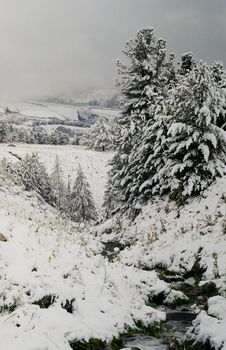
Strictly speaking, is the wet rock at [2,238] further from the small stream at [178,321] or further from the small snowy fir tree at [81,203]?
the small snowy fir tree at [81,203]

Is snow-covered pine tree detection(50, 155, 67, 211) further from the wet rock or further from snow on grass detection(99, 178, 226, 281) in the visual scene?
the wet rock

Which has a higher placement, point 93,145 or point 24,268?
point 24,268

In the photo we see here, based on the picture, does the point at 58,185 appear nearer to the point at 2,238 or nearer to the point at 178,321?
the point at 2,238

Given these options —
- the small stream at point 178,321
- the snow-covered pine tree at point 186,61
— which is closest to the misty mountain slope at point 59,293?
the small stream at point 178,321

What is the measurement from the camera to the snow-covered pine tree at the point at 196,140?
19.5 meters

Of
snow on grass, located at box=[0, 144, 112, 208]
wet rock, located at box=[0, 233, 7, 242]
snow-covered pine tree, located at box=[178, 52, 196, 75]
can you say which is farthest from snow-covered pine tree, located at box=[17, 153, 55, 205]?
wet rock, located at box=[0, 233, 7, 242]

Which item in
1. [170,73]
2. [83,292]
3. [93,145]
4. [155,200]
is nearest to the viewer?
[83,292]

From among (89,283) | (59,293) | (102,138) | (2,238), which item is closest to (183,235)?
(89,283)

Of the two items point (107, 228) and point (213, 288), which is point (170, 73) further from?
point (213, 288)

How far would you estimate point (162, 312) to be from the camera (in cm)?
909

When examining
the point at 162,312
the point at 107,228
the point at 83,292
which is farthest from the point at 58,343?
the point at 107,228

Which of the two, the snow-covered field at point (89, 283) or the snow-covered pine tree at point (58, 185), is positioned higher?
the snow-covered field at point (89, 283)

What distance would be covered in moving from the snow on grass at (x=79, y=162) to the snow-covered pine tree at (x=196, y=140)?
5416cm

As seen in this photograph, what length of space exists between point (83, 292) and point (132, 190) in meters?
16.4
